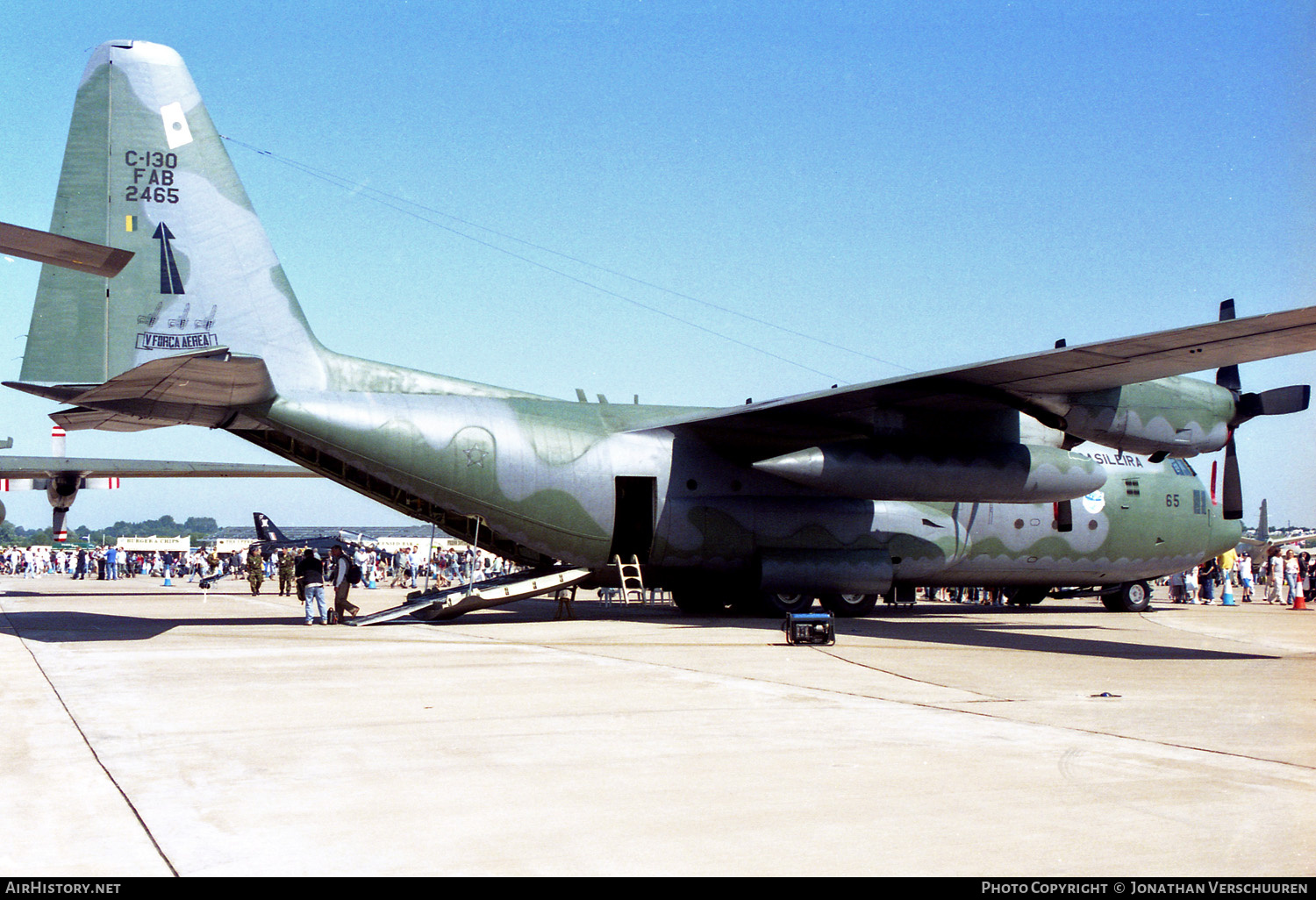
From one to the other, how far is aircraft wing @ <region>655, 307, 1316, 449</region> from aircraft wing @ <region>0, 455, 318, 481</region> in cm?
→ 2059

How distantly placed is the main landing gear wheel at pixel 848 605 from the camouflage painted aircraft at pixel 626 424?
3.1 inches

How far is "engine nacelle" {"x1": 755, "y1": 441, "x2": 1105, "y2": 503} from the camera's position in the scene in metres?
17.6

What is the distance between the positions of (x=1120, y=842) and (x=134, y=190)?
14.9 meters

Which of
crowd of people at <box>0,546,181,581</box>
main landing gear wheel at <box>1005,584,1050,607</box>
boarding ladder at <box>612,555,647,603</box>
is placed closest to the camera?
boarding ladder at <box>612,555,647,603</box>

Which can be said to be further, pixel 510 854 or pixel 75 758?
pixel 75 758

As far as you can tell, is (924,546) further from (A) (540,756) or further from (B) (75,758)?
(B) (75,758)

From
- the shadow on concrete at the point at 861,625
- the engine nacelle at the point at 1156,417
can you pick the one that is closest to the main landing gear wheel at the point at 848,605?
the shadow on concrete at the point at 861,625

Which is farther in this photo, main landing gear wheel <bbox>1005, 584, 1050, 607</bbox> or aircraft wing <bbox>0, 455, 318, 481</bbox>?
aircraft wing <bbox>0, 455, 318, 481</bbox>

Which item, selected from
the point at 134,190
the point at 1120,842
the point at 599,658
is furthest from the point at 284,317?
the point at 1120,842

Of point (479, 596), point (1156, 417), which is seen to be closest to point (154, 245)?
point (479, 596)

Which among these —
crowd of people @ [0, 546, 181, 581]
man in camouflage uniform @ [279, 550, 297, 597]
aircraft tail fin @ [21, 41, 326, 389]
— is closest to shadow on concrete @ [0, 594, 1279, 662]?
aircraft tail fin @ [21, 41, 326, 389]

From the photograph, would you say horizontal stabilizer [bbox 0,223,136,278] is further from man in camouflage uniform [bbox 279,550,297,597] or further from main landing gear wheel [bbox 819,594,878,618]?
man in camouflage uniform [bbox 279,550,297,597]

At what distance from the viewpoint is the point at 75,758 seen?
20.9 ft

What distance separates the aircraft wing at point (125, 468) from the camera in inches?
1358
